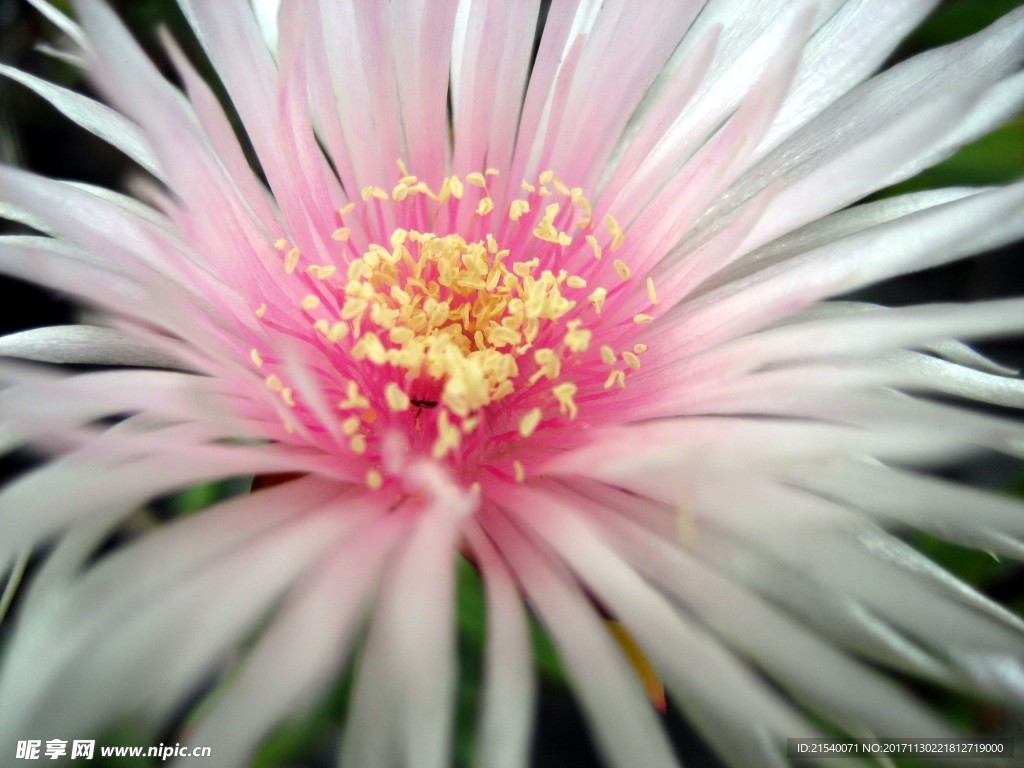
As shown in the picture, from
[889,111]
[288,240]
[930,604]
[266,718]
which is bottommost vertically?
[930,604]

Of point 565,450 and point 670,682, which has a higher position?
point 565,450

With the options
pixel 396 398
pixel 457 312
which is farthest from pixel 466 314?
pixel 396 398

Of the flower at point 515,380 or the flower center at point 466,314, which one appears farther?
the flower center at point 466,314

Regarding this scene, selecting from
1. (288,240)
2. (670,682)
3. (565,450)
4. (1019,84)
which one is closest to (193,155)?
(288,240)

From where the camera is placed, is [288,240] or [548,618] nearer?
[548,618]

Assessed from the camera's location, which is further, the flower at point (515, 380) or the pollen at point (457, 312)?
the pollen at point (457, 312)

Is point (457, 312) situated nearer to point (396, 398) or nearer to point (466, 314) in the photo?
point (466, 314)

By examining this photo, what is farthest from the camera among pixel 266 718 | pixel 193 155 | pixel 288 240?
pixel 288 240

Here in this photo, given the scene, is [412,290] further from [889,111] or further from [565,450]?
[889,111]
